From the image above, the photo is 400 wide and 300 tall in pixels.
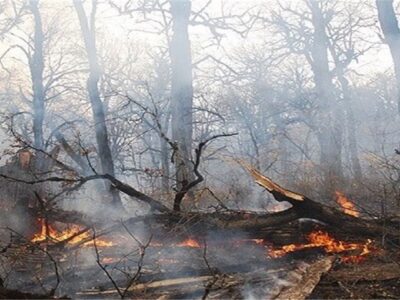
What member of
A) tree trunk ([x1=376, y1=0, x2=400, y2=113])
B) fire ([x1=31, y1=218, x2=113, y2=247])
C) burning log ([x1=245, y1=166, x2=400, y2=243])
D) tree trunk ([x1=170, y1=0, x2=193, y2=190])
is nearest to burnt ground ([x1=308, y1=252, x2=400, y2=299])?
burning log ([x1=245, y1=166, x2=400, y2=243])

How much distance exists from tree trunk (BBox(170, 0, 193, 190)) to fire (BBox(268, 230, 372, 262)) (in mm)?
4847

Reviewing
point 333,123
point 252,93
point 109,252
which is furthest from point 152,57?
point 109,252

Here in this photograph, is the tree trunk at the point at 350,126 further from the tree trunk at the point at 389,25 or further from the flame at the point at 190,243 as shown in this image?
the flame at the point at 190,243

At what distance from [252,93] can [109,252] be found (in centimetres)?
2056

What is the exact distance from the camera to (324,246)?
628 cm

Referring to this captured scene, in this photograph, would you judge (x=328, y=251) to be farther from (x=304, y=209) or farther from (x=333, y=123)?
(x=333, y=123)

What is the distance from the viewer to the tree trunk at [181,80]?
1139 centimetres

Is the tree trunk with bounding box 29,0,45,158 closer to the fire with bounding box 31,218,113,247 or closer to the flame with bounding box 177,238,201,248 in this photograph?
the fire with bounding box 31,218,113,247

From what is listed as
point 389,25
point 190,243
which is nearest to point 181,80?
point 389,25

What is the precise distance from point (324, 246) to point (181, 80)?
6.48 metres

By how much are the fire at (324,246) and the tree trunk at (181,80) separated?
4847mm

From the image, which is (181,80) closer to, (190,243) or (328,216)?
(190,243)

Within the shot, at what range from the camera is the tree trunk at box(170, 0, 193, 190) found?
37.4 feet

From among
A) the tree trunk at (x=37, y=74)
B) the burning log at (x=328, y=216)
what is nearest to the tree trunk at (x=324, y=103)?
the burning log at (x=328, y=216)
